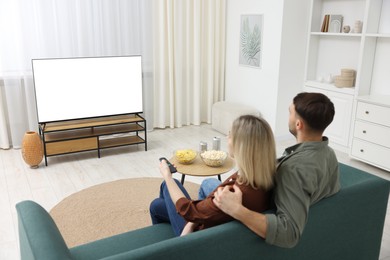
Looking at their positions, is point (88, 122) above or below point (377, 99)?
below

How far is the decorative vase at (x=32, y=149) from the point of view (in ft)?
13.0

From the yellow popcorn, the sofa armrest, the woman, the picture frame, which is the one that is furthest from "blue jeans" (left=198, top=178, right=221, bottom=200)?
the picture frame

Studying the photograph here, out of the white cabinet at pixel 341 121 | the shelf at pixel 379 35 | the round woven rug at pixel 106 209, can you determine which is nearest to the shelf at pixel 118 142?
the round woven rug at pixel 106 209

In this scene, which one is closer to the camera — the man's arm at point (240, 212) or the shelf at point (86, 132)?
the man's arm at point (240, 212)

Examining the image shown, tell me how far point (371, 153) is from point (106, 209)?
2.72m

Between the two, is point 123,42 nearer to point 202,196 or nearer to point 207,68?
point 207,68

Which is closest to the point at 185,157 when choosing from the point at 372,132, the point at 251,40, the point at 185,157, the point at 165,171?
the point at 185,157

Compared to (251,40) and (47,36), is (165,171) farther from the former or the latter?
(251,40)

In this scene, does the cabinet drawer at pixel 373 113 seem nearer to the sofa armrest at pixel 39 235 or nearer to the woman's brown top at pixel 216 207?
the woman's brown top at pixel 216 207

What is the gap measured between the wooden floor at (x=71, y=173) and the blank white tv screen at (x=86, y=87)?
494 mm

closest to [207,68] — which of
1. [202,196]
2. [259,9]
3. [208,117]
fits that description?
[208,117]

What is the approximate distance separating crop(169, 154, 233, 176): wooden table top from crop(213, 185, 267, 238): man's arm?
140cm

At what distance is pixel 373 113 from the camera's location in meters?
3.92

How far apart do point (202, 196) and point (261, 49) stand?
9.90 feet
